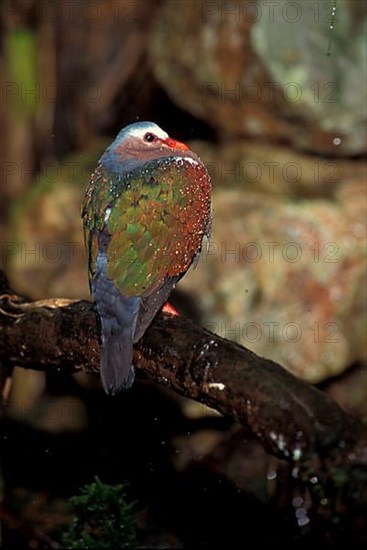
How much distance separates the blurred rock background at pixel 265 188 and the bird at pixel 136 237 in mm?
2137

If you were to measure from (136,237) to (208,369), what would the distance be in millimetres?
644

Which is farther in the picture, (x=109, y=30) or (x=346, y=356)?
(x=109, y=30)

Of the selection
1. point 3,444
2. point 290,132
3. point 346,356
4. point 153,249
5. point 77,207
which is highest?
point 153,249

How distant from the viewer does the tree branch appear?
2.25 metres

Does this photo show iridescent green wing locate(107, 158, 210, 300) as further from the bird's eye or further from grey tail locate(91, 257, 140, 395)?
the bird's eye

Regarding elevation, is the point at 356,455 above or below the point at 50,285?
above

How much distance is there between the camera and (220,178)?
577 centimetres

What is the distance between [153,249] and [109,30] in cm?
440

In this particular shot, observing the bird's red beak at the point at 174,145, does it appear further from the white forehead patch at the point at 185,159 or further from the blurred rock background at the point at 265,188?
the blurred rock background at the point at 265,188

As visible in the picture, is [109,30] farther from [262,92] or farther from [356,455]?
[356,455]

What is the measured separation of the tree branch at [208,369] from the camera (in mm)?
2252

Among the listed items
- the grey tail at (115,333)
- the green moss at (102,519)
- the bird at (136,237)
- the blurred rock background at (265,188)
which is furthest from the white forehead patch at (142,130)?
the blurred rock background at (265,188)

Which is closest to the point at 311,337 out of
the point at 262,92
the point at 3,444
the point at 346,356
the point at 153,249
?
the point at 346,356

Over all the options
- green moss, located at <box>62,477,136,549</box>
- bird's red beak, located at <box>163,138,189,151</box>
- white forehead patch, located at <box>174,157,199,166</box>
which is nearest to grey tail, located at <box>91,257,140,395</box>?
white forehead patch, located at <box>174,157,199,166</box>
